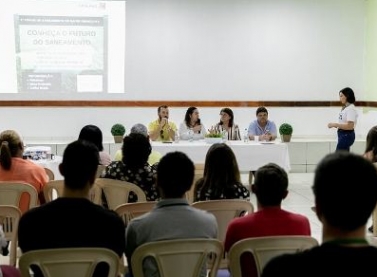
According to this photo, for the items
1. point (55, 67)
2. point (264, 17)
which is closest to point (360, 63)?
point (264, 17)

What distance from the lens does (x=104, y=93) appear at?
8.59m

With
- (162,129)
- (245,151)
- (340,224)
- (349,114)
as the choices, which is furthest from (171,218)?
(349,114)

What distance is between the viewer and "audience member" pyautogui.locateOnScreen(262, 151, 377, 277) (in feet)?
4.10

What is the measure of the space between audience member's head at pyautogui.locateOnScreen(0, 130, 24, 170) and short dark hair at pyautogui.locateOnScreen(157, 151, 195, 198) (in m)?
1.84

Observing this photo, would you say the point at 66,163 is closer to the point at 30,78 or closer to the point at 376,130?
the point at 376,130

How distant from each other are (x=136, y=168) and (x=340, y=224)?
101 inches

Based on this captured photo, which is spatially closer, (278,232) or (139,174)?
(278,232)

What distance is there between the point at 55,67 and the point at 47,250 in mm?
6587

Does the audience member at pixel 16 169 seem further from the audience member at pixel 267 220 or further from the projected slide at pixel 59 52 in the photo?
the projected slide at pixel 59 52

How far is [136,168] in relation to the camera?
3.75m

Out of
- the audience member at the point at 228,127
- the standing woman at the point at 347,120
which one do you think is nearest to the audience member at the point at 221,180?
the audience member at the point at 228,127

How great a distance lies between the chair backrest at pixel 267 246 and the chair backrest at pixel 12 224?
1318 mm

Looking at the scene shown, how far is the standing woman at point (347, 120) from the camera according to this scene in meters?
7.21

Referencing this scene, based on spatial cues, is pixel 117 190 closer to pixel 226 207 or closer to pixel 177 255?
pixel 226 207
